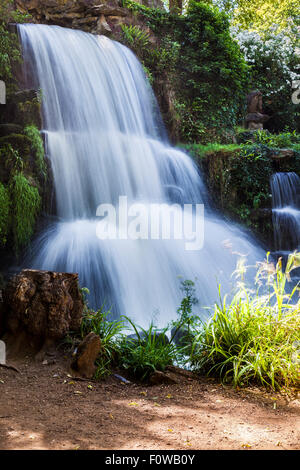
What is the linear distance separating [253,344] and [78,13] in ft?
33.3

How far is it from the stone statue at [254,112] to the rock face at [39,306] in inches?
429

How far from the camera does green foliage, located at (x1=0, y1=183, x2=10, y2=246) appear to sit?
19.3ft

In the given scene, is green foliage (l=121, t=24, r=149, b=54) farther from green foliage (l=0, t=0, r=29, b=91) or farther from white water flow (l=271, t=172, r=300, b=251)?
white water flow (l=271, t=172, r=300, b=251)

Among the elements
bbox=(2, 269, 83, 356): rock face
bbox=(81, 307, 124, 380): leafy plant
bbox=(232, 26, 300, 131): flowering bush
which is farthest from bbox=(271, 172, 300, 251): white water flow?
bbox=(2, 269, 83, 356): rock face

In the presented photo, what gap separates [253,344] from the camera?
3656 mm

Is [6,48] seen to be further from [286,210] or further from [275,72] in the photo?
[275,72]

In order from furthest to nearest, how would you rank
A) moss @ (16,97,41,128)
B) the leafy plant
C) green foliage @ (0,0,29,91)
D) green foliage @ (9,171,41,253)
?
green foliage @ (0,0,29,91) < moss @ (16,97,41,128) < green foliage @ (9,171,41,253) < the leafy plant

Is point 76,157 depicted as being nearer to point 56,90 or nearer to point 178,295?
point 56,90

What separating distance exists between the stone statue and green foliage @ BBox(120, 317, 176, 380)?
10.6m

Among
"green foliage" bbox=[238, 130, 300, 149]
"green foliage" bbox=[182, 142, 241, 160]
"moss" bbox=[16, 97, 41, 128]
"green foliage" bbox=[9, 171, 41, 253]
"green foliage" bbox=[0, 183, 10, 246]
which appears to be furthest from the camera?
"green foliage" bbox=[238, 130, 300, 149]

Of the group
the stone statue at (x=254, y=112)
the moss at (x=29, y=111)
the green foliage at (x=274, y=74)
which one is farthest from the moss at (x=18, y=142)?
the green foliage at (x=274, y=74)

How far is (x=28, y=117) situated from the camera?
24.4 feet

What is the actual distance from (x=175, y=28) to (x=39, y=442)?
1278 centimetres

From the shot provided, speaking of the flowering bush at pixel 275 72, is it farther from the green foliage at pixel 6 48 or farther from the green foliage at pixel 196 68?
the green foliage at pixel 6 48
